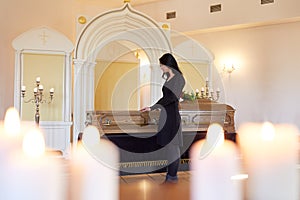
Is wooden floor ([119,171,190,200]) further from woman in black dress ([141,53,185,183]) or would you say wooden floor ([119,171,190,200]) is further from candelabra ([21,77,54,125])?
candelabra ([21,77,54,125])

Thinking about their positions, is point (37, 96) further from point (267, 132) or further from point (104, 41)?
point (267, 132)

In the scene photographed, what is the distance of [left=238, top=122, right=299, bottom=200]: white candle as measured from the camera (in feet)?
2.18

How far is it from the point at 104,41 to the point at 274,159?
5.82m

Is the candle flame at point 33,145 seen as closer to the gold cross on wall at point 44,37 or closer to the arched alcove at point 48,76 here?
the arched alcove at point 48,76

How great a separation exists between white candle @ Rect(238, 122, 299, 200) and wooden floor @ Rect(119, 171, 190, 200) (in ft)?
1.49

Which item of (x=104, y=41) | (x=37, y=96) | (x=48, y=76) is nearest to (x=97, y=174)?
(x=37, y=96)

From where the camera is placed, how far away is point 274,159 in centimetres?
67

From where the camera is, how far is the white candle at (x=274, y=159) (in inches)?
26.2

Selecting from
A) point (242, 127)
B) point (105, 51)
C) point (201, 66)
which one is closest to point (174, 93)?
point (242, 127)

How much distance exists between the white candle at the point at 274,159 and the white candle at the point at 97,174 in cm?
30

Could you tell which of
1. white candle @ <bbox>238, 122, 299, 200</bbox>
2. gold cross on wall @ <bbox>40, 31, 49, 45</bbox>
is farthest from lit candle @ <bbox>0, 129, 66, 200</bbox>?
gold cross on wall @ <bbox>40, 31, 49, 45</bbox>

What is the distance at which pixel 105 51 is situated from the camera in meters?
7.95

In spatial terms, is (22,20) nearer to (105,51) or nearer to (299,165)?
(105,51)

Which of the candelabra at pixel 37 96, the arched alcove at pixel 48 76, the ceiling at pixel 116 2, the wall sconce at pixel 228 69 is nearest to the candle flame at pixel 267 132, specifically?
the candelabra at pixel 37 96
